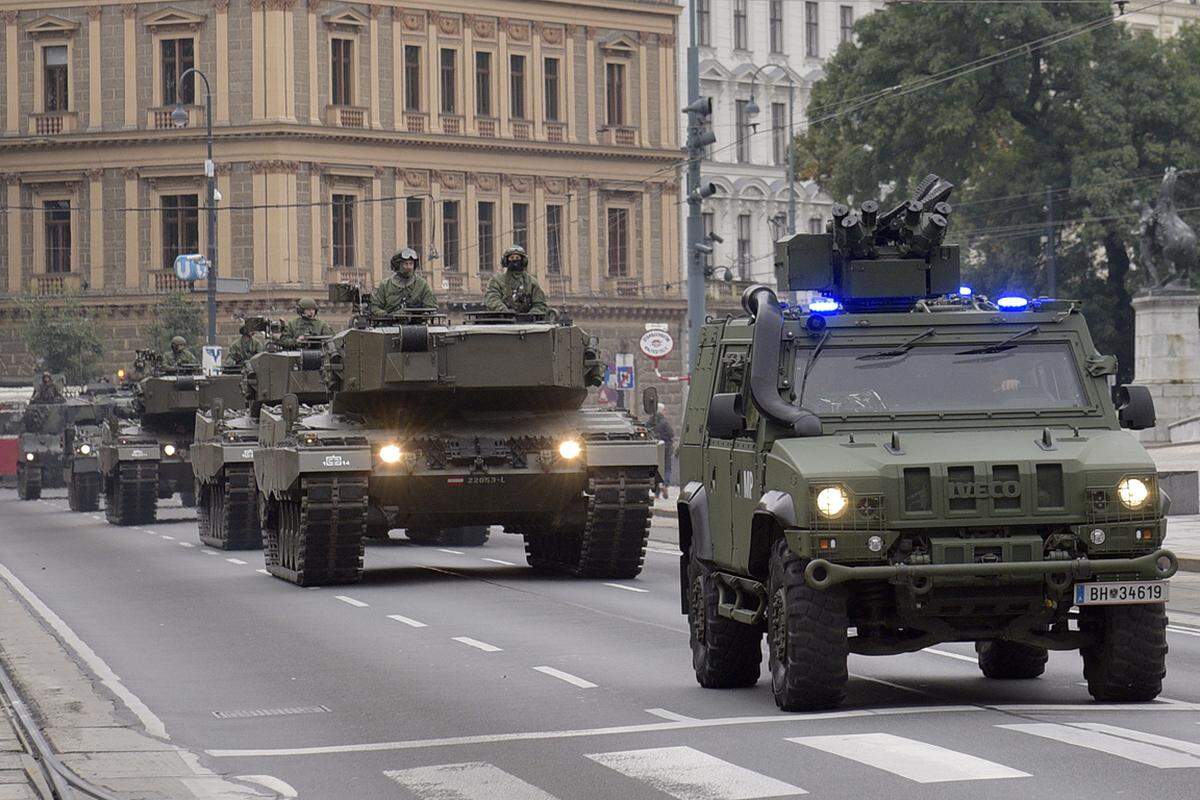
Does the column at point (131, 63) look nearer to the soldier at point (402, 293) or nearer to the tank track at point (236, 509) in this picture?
the tank track at point (236, 509)

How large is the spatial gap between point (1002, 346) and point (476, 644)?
5601 mm

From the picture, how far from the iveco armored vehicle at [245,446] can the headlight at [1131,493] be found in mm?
17612

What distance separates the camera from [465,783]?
10.8 meters

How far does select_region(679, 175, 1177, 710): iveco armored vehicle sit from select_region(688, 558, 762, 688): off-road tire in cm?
1

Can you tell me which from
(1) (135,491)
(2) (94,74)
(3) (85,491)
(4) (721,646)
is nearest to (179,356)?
(1) (135,491)

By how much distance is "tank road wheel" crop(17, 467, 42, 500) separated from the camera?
52.8 meters

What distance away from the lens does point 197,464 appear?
33.9 m

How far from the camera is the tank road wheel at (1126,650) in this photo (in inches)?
486

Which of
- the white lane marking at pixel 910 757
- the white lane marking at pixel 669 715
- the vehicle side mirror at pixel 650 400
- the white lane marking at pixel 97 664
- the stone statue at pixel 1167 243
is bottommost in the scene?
the white lane marking at pixel 97 664

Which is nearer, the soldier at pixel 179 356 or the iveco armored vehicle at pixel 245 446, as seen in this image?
the iveco armored vehicle at pixel 245 446

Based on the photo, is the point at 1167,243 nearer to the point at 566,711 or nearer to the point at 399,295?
the point at 399,295

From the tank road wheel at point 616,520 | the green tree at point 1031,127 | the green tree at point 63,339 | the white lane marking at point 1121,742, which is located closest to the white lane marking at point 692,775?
the white lane marking at point 1121,742

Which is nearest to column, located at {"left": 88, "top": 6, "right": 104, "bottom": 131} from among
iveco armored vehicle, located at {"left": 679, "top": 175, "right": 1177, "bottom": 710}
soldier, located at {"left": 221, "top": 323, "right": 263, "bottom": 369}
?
soldier, located at {"left": 221, "top": 323, "right": 263, "bottom": 369}

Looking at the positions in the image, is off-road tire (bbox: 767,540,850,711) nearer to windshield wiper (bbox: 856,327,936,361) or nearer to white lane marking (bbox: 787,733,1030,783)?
white lane marking (bbox: 787,733,1030,783)
